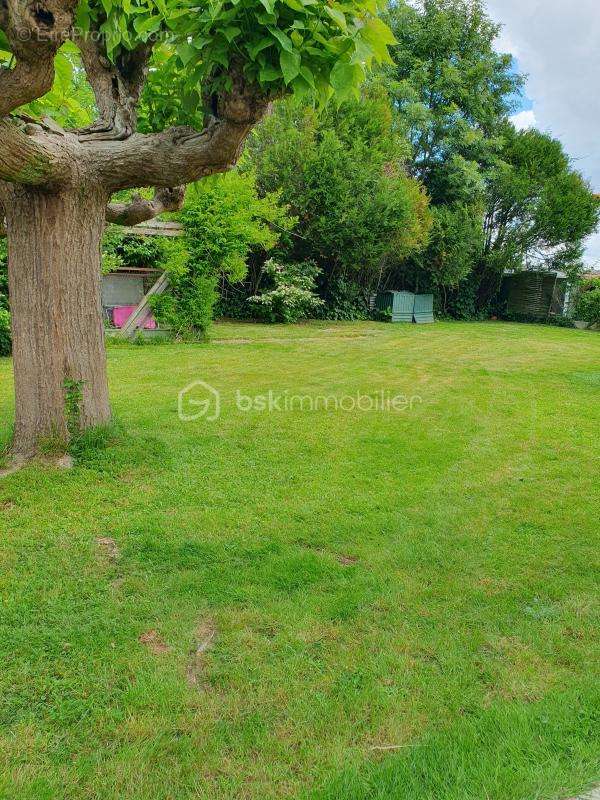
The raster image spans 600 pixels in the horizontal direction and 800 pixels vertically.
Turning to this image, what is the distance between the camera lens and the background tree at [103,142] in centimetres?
292

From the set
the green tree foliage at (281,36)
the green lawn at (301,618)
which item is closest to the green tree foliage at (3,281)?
the green lawn at (301,618)

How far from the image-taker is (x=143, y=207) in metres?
4.99

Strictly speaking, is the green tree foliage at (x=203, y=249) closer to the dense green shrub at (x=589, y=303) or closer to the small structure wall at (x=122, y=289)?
the small structure wall at (x=122, y=289)

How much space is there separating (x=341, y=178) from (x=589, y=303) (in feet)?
39.3

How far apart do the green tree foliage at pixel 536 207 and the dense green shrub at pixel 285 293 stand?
1042 centimetres

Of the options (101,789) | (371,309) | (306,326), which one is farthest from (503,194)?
(101,789)

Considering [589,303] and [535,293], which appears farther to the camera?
[535,293]

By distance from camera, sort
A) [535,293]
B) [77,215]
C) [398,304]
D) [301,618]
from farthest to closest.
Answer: [535,293], [398,304], [77,215], [301,618]

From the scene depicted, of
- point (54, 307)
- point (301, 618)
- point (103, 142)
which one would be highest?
point (103, 142)

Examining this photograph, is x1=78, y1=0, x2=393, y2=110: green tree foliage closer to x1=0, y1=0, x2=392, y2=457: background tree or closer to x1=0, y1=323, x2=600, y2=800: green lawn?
x1=0, y1=0, x2=392, y2=457: background tree

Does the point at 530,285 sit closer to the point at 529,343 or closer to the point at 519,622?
the point at 529,343

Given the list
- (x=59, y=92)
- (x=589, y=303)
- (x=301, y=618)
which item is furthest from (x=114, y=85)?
(x=589, y=303)

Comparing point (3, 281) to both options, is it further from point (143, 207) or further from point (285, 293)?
point (285, 293)

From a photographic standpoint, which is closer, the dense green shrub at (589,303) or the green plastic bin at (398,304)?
the green plastic bin at (398,304)
